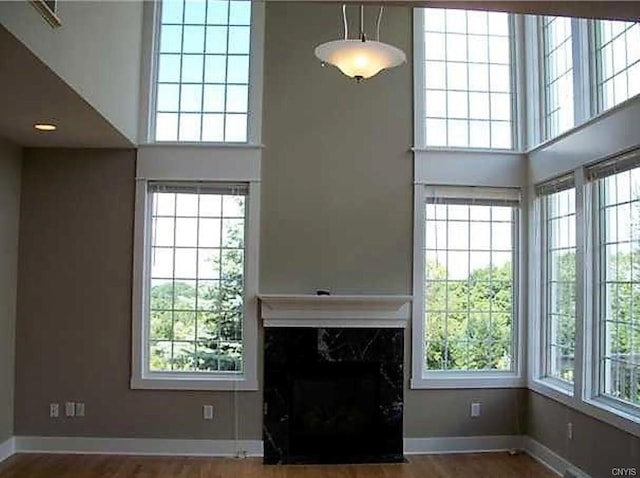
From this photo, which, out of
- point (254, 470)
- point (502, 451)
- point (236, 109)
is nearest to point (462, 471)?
point (502, 451)

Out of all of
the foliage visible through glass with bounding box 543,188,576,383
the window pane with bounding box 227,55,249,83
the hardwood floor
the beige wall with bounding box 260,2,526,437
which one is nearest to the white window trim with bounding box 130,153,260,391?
the beige wall with bounding box 260,2,526,437

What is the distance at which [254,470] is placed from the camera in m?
5.29

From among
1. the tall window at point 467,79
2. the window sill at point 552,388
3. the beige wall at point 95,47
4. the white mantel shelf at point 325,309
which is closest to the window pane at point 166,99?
the beige wall at point 95,47

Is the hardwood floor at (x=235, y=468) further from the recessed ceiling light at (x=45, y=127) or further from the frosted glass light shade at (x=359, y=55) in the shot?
the frosted glass light shade at (x=359, y=55)

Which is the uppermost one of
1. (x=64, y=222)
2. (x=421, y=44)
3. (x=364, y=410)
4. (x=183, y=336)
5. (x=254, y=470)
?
(x=421, y=44)

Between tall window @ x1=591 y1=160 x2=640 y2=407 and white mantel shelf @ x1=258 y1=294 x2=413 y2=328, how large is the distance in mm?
1666

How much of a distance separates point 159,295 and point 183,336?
1.37 feet

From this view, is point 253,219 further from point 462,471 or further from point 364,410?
point 462,471

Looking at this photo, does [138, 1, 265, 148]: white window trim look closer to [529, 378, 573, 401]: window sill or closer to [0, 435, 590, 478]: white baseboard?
[0, 435, 590, 478]: white baseboard

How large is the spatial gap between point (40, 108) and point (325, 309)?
2.72 m

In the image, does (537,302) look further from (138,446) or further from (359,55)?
(138,446)

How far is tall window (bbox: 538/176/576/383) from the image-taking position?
5273mm

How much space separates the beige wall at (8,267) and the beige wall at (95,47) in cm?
103

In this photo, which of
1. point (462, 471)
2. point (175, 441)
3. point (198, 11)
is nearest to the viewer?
point (462, 471)
